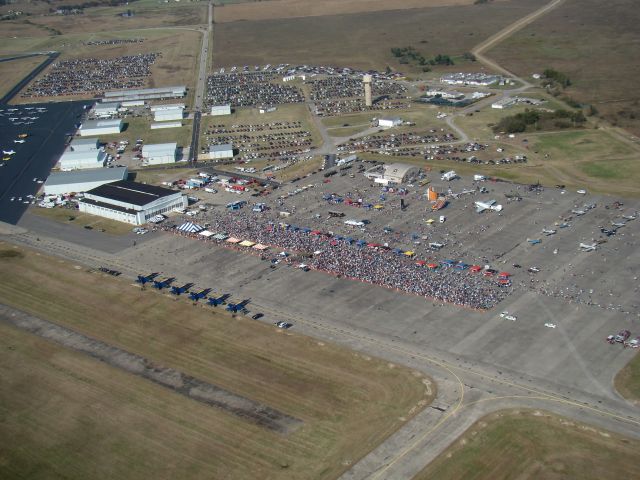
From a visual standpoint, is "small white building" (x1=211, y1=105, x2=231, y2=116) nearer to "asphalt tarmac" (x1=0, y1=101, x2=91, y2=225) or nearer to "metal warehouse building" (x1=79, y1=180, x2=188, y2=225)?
"asphalt tarmac" (x1=0, y1=101, x2=91, y2=225)

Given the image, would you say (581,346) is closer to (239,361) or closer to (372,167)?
(239,361)

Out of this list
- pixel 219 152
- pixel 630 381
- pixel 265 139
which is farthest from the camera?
pixel 265 139

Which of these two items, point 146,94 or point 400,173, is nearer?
point 400,173

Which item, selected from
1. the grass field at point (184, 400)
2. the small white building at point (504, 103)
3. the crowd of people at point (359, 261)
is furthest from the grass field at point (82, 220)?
the small white building at point (504, 103)

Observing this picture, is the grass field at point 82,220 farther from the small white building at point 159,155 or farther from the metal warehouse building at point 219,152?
the metal warehouse building at point 219,152

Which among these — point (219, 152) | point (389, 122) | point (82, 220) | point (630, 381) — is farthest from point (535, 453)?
point (389, 122)

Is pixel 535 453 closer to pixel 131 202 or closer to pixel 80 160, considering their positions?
pixel 131 202

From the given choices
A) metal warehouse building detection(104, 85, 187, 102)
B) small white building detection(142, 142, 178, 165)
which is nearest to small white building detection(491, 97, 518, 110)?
small white building detection(142, 142, 178, 165)
